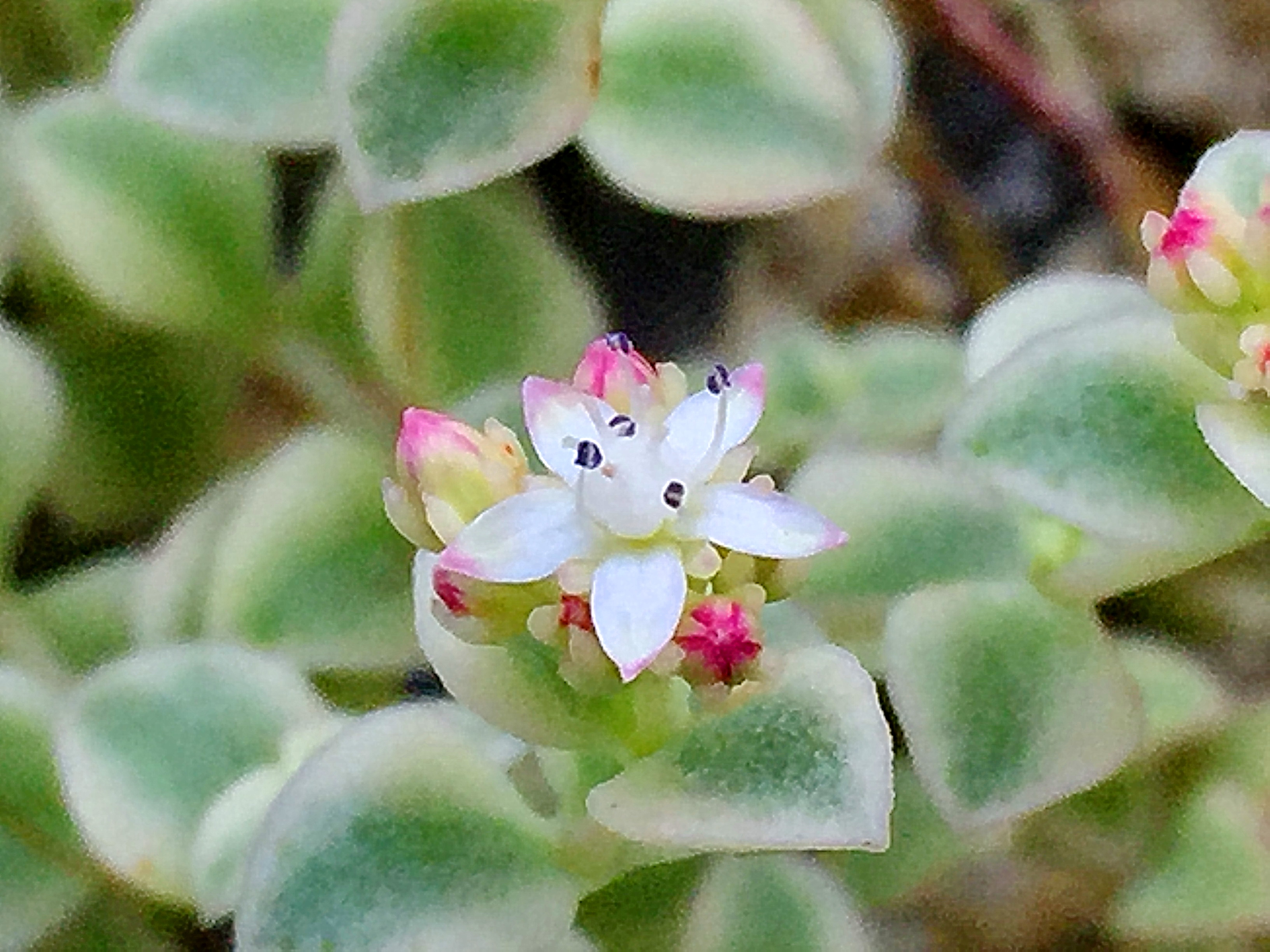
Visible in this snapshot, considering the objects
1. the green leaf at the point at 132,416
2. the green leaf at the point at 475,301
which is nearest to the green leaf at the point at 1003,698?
the green leaf at the point at 475,301

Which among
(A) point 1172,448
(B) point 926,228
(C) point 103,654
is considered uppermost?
(A) point 1172,448

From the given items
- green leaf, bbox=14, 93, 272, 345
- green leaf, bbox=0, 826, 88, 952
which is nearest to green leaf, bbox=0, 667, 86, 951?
green leaf, bbox=0, 826, 88, 952

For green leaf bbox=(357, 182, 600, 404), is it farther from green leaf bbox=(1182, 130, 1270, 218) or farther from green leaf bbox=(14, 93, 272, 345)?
green leaf bbox=(1182, 130, 1270, 218)

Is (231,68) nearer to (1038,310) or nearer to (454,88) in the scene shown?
(454,88)

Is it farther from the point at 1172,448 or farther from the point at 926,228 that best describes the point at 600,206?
the point at 1172,448

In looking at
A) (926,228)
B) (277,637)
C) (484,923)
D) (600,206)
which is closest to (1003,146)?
(926,228)

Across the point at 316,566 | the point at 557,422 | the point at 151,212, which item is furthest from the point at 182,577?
the point at 557,422
